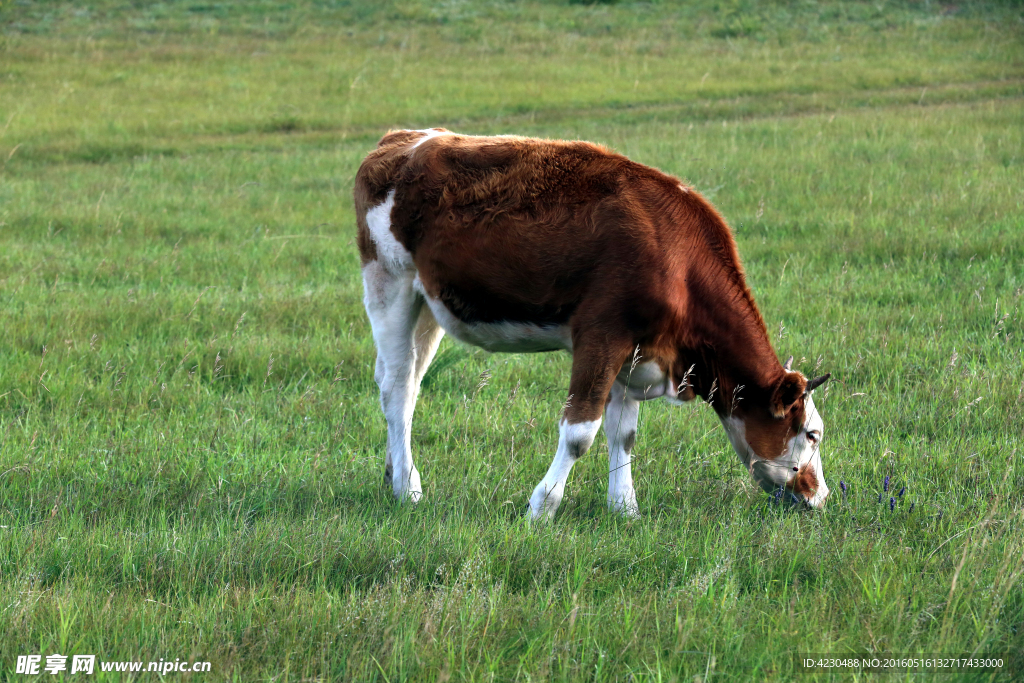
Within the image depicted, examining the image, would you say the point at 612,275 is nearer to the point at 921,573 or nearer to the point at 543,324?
the point at 543,324

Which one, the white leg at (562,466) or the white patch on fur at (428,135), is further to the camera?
the white patch on fur at (428,135)

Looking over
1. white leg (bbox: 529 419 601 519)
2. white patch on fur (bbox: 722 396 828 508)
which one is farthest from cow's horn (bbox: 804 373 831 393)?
white leg (bbox: 529 419 601 519)

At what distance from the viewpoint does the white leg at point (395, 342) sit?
4.78 m

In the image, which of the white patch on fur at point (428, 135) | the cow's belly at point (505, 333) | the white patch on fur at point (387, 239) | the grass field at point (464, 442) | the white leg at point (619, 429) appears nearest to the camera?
the grass field at point (464, 442)

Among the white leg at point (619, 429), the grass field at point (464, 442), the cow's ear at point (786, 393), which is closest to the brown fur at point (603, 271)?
the cow's ear at point (786, 393)

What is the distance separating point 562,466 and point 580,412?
0.25 m

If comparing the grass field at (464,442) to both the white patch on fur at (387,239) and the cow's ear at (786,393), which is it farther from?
the white patch on fur at (387,239)

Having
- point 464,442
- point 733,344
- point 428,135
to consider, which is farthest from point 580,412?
point 428,135

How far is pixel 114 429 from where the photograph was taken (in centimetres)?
512

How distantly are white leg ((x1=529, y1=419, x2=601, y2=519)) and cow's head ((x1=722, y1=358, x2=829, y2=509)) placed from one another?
767mm

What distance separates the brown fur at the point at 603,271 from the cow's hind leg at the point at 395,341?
354mm

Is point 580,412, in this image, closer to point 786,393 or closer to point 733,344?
point 733,344

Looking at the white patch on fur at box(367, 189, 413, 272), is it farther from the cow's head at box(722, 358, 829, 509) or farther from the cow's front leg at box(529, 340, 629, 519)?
the cow's head at box(722, 358, 829, 509)

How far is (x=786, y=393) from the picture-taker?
4.13m
